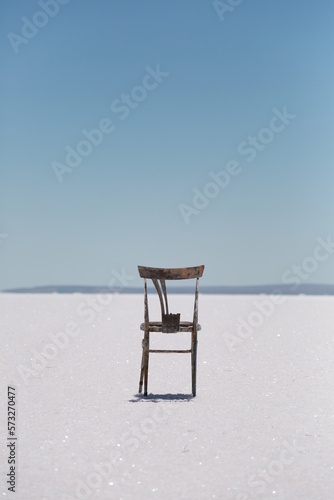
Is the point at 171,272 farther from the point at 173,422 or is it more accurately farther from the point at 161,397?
the point at 173,422

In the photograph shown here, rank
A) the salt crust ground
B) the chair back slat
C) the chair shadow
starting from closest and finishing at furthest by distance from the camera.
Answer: the salt crust ground < the chair shadow < the chair back slat

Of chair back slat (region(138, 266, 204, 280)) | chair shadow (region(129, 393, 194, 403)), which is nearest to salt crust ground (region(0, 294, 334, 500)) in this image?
chair shadow (region(129, 393, 194, 403))

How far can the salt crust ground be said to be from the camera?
4.74m

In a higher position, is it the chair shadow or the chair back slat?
the chair back slat

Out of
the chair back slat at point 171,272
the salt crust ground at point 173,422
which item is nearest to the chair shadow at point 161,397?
the salt crust ground at point 173,422

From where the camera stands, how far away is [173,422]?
21.4 ft

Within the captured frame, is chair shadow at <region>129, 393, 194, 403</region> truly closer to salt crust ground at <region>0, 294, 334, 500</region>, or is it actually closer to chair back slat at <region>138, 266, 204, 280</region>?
salt crust ground at <region>0, 294, 334, 500</region>

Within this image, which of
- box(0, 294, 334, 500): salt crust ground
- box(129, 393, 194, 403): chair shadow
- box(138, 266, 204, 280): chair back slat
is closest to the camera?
box(0, 294, 334, 500): salt crust ground

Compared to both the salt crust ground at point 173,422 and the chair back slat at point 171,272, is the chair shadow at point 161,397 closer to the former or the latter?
the salt crust ground at point 173,422

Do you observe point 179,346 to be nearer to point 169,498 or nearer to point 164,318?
point 164,318

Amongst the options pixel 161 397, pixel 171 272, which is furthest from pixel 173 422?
pixel 171 272

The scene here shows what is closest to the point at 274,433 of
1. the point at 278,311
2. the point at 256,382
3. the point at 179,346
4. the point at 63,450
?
the point at 63,450

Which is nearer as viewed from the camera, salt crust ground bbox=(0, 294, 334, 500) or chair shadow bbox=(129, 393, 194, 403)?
salt crust ground bbox=(0, 294, 334, 500)

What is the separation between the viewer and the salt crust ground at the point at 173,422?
187 inches
